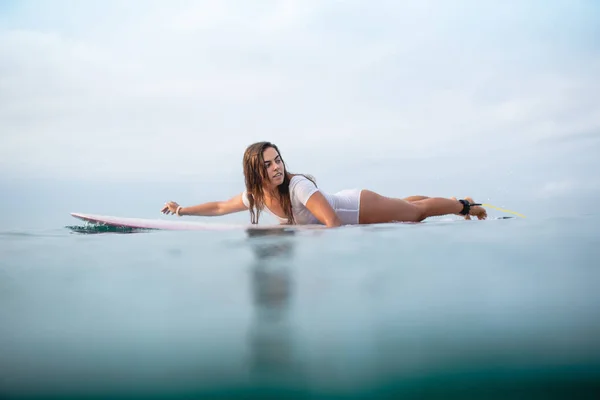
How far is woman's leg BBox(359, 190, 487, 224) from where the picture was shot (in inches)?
155

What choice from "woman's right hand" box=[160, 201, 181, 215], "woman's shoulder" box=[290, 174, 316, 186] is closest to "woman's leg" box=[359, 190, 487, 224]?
"woman's shoulder" box=[290, 174, 316, 186]

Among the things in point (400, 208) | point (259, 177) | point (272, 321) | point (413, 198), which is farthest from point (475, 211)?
point (272, 321)

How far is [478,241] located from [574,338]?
1619 millimetres

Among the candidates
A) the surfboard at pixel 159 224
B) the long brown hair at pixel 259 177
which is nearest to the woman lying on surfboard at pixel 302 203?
the long brown hair at pixel 259 177

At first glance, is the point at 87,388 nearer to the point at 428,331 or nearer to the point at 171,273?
the point at 428,331

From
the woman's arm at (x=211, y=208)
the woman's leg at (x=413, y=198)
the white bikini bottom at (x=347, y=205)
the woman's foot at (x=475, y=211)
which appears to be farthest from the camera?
the woman's foot at (x=475, y=211)

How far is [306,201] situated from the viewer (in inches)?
135

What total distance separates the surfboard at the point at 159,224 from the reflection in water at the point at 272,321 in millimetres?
1546

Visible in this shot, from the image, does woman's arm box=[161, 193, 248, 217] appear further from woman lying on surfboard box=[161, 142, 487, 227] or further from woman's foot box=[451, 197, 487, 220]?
woman's foot box=[451, 197, 487, 220]

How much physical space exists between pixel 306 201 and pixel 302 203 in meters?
0.12

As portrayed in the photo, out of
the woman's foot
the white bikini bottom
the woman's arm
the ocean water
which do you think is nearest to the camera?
the ocean water

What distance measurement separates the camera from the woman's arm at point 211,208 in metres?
4.04

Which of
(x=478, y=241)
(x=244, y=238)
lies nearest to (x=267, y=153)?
(x=244, y=238)

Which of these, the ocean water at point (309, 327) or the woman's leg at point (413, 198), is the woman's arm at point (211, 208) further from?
the ocean water at point (309, 327)
